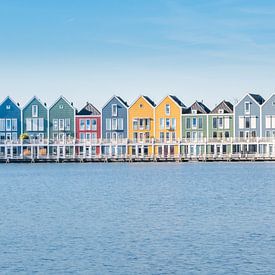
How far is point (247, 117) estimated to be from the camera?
103000 millimetres

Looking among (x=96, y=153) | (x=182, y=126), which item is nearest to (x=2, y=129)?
(x=96, y=153)

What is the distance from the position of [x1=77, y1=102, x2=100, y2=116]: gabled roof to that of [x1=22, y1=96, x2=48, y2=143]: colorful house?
4868mm

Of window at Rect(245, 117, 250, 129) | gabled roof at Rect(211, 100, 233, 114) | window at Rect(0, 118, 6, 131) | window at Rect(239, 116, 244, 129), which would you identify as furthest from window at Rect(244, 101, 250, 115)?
window at Rect(0, 118, 6, 131)

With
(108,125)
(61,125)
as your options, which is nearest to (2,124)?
(61,125)

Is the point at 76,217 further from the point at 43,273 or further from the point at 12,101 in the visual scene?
the point at 12,101

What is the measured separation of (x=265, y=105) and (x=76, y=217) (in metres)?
66.1

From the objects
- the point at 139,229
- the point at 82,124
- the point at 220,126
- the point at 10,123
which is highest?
the point at 10,123

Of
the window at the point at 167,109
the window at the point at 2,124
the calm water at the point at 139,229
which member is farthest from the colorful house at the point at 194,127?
the calm water at the point at 139,229

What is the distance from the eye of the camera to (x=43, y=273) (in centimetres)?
2627

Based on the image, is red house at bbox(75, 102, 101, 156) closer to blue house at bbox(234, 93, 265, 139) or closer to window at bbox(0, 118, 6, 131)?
window at bbox(0, 118, 6, 131)

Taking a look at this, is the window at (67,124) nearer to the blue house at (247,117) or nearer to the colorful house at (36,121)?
the colorful house at (36,121)

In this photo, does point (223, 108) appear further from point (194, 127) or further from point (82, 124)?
point (82, 124)

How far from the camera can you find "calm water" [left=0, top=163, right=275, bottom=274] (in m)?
27.5

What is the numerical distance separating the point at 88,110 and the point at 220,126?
60.4 ft
